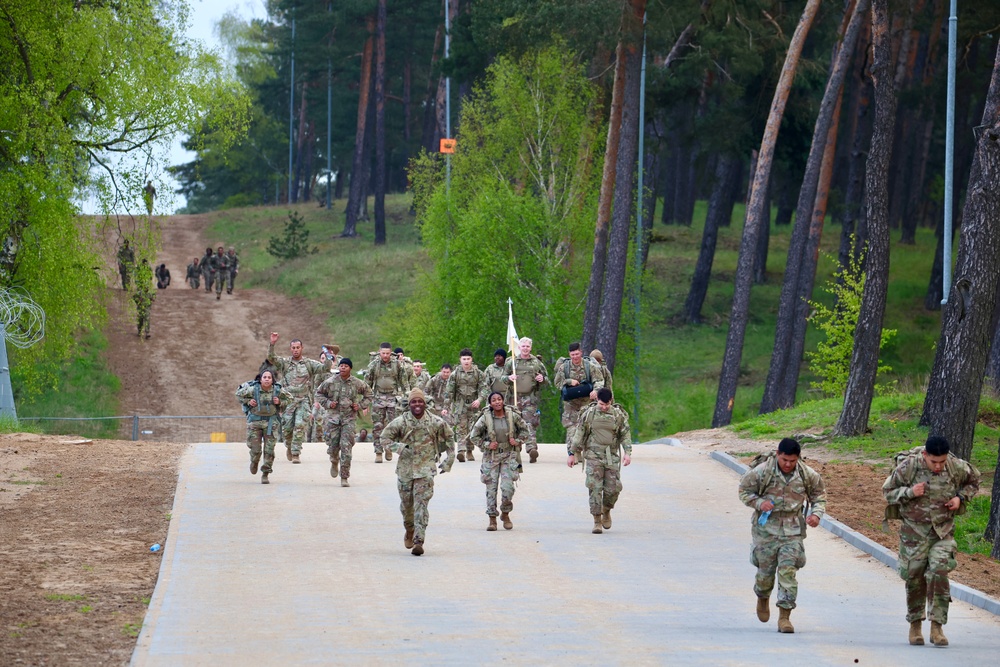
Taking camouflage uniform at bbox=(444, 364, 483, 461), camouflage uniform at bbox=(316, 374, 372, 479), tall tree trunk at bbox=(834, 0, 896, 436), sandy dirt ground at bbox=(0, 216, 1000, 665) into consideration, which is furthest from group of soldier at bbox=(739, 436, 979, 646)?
tall tree trunk at bbox=(834, 0, 896, 436)

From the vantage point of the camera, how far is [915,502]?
13242mm

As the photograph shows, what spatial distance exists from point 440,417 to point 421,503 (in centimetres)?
116

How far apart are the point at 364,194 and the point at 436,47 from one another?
10.0 m

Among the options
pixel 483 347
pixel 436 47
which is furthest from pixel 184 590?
pixel 436 47

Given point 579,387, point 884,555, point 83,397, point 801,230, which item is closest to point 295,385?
point 579,387

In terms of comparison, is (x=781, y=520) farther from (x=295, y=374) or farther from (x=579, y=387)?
(x=295, y=374)

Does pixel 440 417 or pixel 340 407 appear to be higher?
pixel 440 417

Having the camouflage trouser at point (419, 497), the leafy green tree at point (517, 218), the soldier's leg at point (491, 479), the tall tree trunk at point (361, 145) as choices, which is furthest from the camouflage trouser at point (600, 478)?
the tall tree trunk at point (361, 145)

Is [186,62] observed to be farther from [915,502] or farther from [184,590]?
[915,502]

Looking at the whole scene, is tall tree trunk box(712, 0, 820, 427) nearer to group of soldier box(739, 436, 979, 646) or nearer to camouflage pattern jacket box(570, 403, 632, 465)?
camouflage pattern jacket box(570, 403, 632, 465)

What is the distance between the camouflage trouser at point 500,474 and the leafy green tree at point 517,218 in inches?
1021

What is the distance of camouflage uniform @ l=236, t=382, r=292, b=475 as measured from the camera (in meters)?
23.3

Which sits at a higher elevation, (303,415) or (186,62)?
(186,62)

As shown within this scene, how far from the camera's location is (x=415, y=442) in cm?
1731
